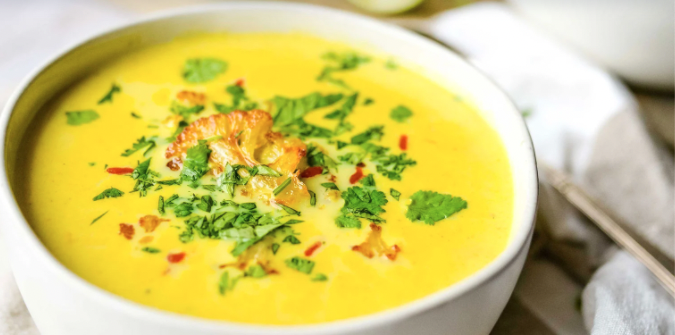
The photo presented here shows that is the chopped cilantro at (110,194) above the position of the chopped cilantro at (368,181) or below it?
above

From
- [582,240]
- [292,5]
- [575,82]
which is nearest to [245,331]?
[582,240]

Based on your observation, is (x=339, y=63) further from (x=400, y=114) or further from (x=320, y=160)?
(x=320, y=160)

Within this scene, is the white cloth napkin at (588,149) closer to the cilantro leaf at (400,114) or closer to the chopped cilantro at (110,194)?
the cilantro leaf at (400,114)

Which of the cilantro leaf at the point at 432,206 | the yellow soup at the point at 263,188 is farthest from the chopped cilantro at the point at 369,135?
the cilantro leaf at the point at 432,206

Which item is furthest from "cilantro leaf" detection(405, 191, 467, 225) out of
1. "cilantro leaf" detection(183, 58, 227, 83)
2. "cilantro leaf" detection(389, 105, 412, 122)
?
"cilantro leaf" detection(183, 58, 227, 83)

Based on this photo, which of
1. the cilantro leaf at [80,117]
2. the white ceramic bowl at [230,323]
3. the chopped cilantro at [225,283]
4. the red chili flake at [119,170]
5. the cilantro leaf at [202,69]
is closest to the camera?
the white ceramic bowl at [230,323]

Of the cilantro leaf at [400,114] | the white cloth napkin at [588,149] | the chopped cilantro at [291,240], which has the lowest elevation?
the white cloth napkin at [588,149]

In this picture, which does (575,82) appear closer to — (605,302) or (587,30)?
(587,30)

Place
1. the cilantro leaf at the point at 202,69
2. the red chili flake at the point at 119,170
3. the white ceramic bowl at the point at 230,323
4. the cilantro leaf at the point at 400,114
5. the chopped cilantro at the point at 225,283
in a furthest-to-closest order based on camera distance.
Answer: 1. the cilantro leaf at the point at 202,69
2. the cilantro leaf at the point at 400,114
3. the red chili flake at the point at 119,170
4. the chopped cilantro at the point at 225,283
5. the white ceramic bowl at the point at 230,323
